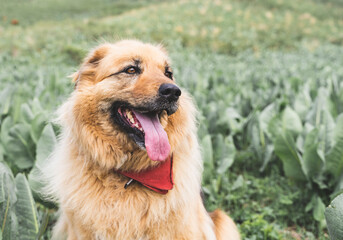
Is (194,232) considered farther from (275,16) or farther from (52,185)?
(275,16)

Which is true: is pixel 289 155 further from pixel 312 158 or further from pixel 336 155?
pixel 336 155

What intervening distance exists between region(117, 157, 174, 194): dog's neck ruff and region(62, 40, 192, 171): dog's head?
11 centimetres

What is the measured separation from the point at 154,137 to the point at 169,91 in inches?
13.6

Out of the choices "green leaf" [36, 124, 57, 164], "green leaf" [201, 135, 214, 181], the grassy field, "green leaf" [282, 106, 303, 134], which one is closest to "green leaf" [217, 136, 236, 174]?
the grassy field

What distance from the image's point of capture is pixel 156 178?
81.8 inches

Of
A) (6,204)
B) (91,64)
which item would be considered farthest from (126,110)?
(6,204)

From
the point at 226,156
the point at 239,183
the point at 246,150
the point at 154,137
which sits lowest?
the point at 246,150

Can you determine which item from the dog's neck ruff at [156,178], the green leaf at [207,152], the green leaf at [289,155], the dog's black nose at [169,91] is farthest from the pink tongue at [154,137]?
the green leaf at [289,155]

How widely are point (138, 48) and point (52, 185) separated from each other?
1.35 meters

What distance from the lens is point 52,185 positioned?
2457 mm

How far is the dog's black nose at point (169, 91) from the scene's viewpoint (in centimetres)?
205

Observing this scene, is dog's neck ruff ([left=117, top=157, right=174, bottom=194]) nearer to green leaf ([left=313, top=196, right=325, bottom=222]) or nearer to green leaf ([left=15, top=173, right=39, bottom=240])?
green leaf ([left=15, top=173, right=39, bottom=240])

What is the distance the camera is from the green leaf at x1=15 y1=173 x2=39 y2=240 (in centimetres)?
210

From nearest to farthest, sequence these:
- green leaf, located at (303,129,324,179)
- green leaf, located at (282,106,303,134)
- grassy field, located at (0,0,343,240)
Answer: grassy field, located at (0,0,343,240)
green leaf, located at (303,129,324,179)
green leaf, located at (282,106,303,134)
